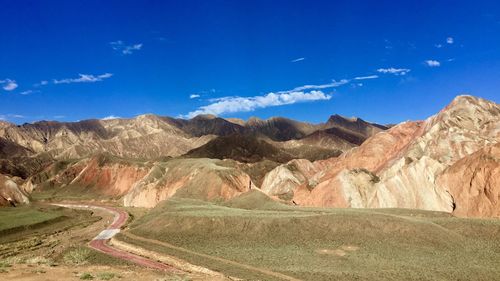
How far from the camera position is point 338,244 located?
52469 millimetres

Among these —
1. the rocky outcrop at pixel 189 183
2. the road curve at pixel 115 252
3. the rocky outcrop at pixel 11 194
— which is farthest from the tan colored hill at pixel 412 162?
the rocky outcrop at pixel 11 194

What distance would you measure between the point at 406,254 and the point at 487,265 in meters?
7.87

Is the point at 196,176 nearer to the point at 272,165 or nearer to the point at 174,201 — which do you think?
the point at 174,201

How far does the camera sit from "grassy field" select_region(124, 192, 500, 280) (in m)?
40.5

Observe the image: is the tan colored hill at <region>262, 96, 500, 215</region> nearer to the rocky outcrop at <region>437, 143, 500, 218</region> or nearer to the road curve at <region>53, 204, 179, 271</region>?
the rocky outcrop at <region>437, 143, 500, 218</region>

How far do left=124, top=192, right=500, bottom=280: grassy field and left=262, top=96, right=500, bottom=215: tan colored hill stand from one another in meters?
14.4

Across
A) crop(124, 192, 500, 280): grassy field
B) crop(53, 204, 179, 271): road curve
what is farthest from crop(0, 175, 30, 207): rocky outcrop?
crop(124, 192, 500, 280): grassy field

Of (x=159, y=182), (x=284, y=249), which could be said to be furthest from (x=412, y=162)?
(x=159, y=182)

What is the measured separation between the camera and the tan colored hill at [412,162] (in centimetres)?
8494

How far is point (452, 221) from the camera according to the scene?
57.2m

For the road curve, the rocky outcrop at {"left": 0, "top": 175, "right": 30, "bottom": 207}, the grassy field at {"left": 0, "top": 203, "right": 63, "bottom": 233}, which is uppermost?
the rocky outcrop at {"left": 0, "top": 175, "right": 30, "bottom": 207}

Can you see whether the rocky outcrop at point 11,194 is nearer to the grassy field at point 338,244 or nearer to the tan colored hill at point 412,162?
the grassy field at point 338,244

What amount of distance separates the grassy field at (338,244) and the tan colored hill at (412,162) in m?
14.4

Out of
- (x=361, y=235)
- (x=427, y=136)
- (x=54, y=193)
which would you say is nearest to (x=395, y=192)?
(x=427, y=136)
